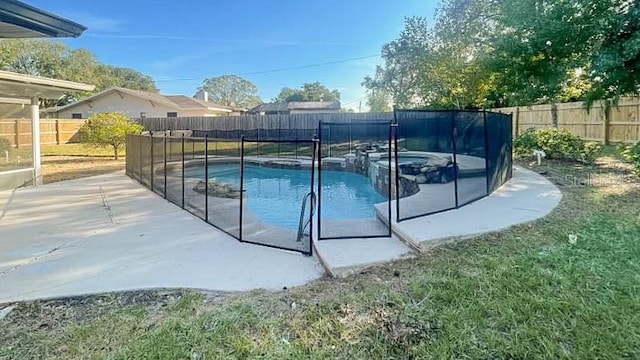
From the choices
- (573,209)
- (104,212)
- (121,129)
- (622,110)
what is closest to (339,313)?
(573,209)

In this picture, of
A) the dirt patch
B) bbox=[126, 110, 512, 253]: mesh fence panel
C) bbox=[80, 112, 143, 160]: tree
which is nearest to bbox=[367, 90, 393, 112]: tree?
bbox=[126, 110, 512, 253]: mesh fence panel

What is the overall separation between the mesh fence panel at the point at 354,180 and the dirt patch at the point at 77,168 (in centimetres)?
A: 722

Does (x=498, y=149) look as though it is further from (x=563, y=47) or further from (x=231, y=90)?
(x=231, y=90)

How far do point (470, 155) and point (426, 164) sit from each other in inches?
53.7

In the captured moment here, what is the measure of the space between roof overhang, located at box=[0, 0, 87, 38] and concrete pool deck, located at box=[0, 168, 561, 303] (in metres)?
2.24

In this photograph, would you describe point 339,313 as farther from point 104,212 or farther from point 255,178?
point 255,178

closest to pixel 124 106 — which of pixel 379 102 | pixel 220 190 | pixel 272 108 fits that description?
pixel 272 108

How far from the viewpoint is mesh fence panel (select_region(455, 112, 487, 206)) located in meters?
6.33

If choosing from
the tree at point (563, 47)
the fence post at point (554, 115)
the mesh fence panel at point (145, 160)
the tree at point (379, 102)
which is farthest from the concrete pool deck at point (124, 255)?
the tree at point (379, 102)

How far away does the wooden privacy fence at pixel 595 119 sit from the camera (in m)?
10.8

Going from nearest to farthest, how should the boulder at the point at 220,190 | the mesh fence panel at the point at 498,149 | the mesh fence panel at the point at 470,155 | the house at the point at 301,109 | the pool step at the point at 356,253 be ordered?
the pool step at the point at 356,253
the mesh fence panel at the point at 470,155
the mesh fence panel at the point at 498,149
the boulder at the point at 220,190
the house at the point at 301,109

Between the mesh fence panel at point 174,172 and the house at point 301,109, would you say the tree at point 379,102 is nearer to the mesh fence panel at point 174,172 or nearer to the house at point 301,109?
the house at point 301,109

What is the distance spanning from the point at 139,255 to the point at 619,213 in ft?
19.5

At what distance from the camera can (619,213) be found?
502cm
